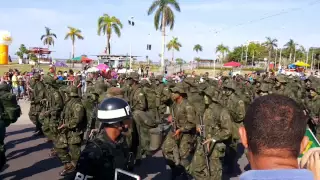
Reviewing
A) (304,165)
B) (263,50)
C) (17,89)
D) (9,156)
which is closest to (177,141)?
(9,156)

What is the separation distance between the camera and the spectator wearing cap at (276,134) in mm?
1593

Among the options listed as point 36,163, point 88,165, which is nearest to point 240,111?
point 36,163

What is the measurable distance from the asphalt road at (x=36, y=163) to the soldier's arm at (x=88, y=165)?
4848 millimetres

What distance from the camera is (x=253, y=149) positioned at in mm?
1678

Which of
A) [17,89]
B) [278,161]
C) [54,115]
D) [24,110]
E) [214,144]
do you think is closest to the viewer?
[278,161]

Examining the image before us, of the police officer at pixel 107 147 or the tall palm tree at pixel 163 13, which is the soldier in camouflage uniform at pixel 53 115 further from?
the tall palm tree at pixel 163 13

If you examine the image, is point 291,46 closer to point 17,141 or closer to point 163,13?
point 163,13

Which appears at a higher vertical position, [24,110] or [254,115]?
[254,115]

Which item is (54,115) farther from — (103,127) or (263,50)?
(263,50)

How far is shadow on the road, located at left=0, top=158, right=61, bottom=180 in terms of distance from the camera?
7.40 metres

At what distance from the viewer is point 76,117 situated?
6930mm

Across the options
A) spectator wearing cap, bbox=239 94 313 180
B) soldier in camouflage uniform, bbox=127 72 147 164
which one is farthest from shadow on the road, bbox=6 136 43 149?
spectator wearing cap, bbox=239 94 313 180

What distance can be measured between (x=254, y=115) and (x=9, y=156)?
8.44 m

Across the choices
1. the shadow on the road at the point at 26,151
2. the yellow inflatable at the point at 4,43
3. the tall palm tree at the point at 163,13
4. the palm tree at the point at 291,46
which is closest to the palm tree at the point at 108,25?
the tall palm tree at the point at 163,13
